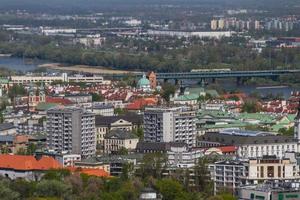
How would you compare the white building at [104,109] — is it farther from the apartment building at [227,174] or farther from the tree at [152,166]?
the apartment building at [227,174]

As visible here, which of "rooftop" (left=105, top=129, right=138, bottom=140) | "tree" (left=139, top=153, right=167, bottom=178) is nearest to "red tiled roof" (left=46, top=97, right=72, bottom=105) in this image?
"rooftop" (left=105, top=129, right=138, bottom=140)

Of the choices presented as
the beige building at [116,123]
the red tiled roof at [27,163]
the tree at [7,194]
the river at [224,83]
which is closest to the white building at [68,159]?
Answer: the red tiled roof at [27,163]

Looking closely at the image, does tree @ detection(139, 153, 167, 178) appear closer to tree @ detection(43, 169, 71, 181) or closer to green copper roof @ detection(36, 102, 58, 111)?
tree @ detection(43, 169, 71, 181)

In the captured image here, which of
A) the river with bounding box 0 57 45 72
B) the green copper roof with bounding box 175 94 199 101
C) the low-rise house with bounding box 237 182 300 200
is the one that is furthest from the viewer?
the river with bounding box 0 57 45 72

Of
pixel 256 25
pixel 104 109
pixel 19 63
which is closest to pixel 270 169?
pixel 104 109

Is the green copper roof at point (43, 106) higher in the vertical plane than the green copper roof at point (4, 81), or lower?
higher

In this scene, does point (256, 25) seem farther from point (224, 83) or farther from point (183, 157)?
point (183, 157)

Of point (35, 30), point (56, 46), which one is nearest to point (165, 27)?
point (35, 30)
